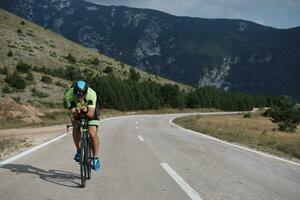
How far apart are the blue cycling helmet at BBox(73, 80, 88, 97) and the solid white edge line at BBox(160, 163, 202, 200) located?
2433 millimetres

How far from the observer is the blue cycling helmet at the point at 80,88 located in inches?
322

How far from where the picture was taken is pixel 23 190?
7.73 m

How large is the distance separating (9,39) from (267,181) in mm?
94125

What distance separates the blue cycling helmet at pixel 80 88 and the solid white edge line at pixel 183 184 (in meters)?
2.43

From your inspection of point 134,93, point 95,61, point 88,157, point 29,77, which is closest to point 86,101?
point 88,157

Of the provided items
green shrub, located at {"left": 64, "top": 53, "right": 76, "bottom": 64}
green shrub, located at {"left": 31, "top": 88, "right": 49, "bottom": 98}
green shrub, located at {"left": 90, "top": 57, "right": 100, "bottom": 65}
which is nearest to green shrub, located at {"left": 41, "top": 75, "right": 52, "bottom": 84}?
green shrub, located at {"left": 31, "top": 88, "right": 49, "bottom": 98}

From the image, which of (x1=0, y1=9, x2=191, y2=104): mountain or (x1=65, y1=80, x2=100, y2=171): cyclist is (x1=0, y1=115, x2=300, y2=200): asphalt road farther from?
(x1=0, y1=9, x2=191, y2=104): mountain

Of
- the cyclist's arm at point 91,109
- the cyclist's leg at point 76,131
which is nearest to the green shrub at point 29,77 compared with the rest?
the cyclist's leg at point 76,131

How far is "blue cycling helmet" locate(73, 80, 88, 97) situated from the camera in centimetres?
818

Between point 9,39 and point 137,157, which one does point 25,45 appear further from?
point 137,157

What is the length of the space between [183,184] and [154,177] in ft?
2.99

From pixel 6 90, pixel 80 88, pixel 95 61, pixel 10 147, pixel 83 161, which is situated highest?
pixel 95 61

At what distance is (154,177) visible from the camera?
9.27m

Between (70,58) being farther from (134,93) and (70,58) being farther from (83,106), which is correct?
(83,106)
